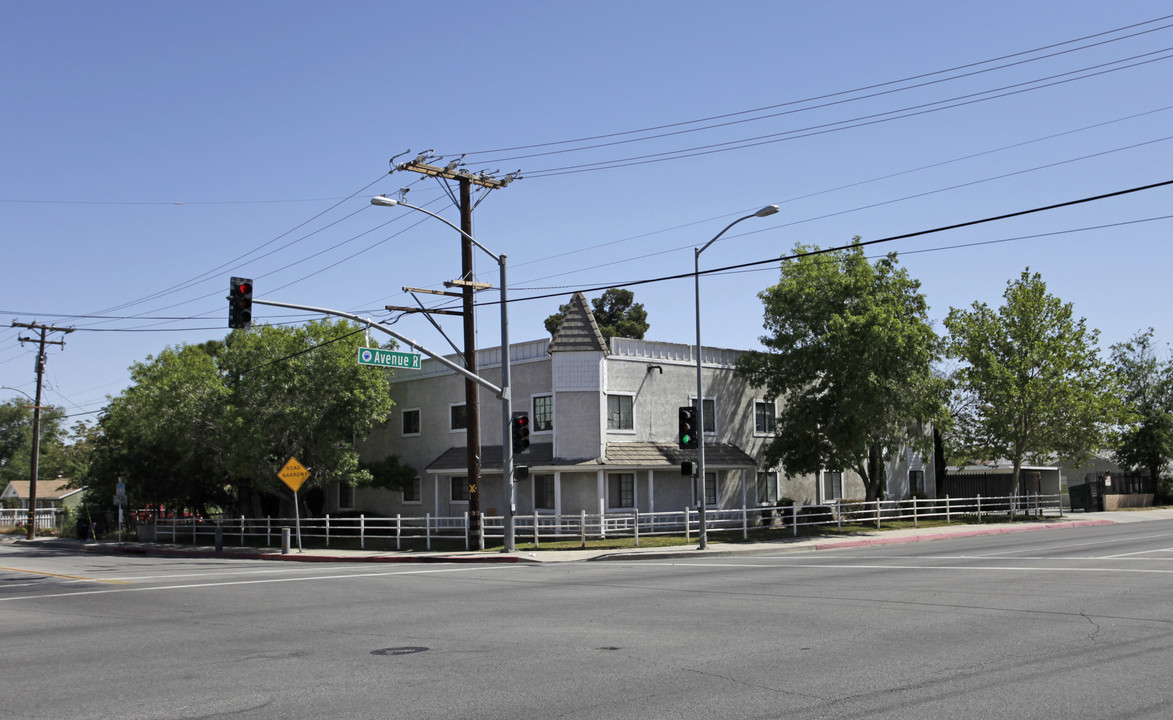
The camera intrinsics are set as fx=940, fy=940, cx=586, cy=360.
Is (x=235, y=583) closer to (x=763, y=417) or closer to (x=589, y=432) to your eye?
(x=589, y=432)

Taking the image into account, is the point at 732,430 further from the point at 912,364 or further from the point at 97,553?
the point at 97,553

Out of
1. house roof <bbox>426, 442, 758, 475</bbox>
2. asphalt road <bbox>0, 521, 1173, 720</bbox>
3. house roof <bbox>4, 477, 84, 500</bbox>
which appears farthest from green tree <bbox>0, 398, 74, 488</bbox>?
asphalt road <bbox>0, 521, 1173, 720</bbox>

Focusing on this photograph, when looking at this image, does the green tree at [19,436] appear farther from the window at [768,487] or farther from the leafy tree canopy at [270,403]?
the window at [768,487]

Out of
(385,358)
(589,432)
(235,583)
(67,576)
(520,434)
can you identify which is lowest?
(67,576)

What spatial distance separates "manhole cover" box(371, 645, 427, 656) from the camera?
10.1 meters

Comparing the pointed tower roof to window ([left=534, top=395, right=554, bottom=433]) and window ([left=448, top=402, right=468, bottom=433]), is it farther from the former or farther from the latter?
Answer: window ([left=448, top=402, right=468, bottom=433])

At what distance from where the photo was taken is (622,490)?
113 ft

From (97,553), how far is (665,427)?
23101mm

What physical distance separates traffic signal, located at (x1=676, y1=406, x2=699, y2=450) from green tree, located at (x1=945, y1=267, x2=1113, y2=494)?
21645 millimetres

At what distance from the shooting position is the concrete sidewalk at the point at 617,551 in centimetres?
2653

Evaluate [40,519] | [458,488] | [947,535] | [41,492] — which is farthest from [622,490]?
[41,492]

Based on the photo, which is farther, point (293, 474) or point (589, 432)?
point (589, 432)

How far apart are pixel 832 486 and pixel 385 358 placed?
963 inches

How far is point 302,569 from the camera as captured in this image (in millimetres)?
24984
